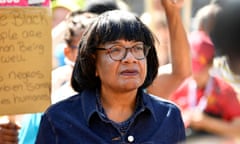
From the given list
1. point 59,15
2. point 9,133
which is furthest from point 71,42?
point 59,15

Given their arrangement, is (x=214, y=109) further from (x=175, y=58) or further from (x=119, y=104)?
(x=175, y=58)

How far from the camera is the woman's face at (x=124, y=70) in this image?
264 cm

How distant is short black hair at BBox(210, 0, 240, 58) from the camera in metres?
1.10

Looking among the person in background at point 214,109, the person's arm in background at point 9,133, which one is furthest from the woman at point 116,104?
the person's arm in background at point 9,133

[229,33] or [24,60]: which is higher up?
[229,33]

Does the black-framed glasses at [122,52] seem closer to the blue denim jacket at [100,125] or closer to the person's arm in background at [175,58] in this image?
the blue denim jacket at [100,125]

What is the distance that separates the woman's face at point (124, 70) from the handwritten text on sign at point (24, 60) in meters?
0.55

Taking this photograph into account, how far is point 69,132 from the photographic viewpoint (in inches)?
103

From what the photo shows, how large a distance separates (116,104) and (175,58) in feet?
3.04

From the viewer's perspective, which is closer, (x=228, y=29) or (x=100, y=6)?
(x=228, y=29)

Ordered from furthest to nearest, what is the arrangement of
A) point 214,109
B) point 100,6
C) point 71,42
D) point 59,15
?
1. point 59,15
2. point 100,6
3. point 71,42
4. point 214,109

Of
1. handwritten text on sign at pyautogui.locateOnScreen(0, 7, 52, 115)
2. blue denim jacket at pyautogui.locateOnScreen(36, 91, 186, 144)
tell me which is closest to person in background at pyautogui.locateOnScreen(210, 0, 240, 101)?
blue denim jacket at pyautogui.locateOnScreen(36, 91, 186, 144)

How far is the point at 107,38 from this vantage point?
2.65 m

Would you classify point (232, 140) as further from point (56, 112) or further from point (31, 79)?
point (31, 79)
